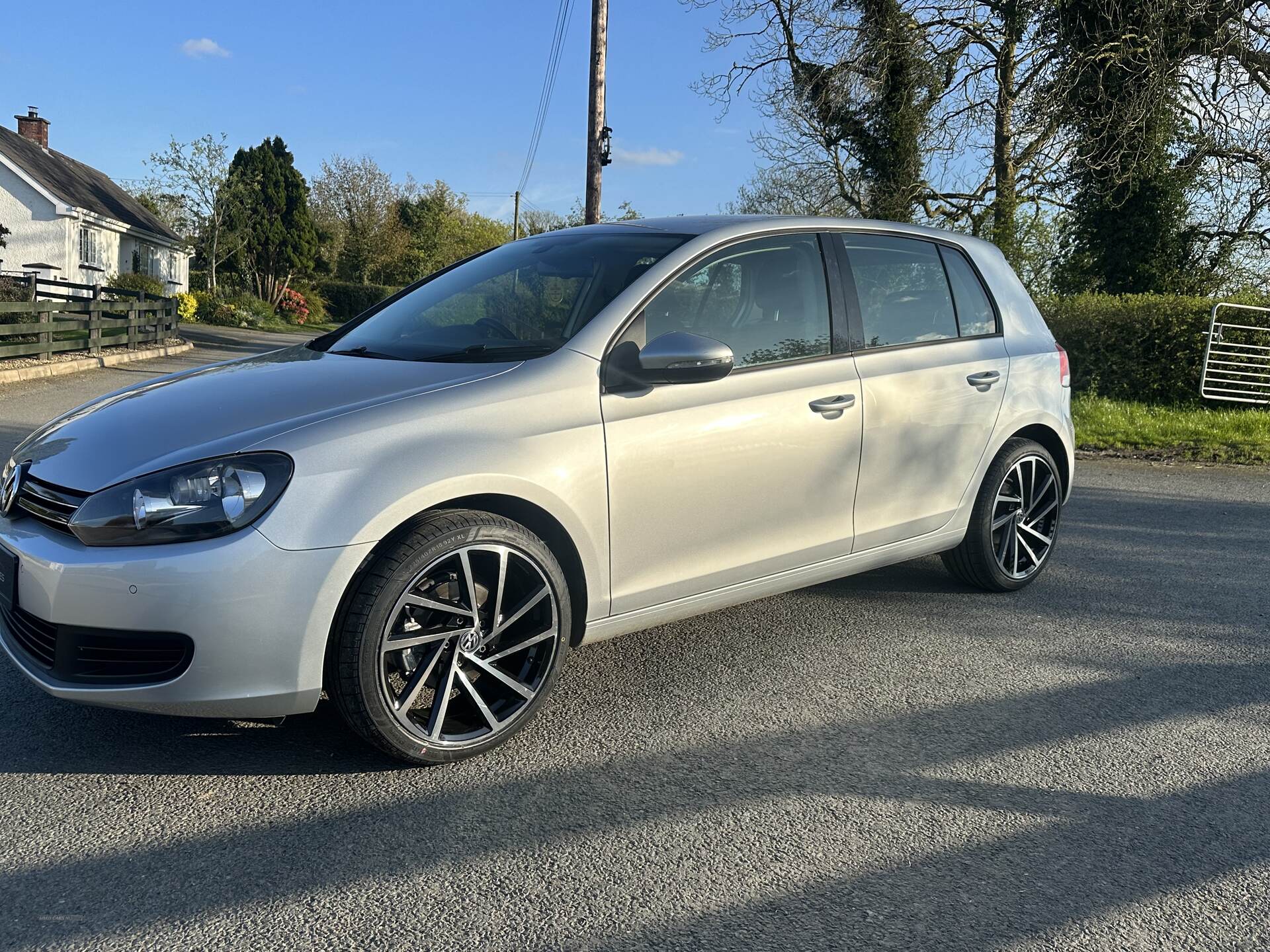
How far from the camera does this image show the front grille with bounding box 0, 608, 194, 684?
116 inches

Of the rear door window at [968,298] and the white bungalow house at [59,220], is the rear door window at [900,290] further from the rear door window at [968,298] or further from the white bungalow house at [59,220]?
the white bungalow house at [59,220]

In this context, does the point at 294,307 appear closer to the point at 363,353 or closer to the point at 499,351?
the point at 363,353

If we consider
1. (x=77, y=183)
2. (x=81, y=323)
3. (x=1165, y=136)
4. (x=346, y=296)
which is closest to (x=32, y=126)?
(x=77, y=183)

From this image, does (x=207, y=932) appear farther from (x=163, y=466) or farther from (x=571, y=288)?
(x=571, y=288)

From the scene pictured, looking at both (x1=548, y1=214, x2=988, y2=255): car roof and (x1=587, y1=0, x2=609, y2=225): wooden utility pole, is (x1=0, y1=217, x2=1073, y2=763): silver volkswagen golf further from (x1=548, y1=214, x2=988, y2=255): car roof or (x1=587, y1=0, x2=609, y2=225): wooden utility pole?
(x1=587, y1=0, x2=609, y2=225): wooden utility pole

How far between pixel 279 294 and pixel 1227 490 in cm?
4054

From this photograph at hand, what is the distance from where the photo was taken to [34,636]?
10.3ft

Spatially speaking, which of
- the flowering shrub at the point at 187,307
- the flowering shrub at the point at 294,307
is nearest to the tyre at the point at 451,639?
the flowering shrub at the point at 187,307

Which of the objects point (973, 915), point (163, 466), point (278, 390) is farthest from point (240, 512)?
point (973, 915)

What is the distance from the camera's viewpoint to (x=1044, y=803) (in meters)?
3.14

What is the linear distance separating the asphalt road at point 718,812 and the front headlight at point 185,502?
0.76 meters

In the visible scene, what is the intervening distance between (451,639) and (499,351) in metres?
1.04

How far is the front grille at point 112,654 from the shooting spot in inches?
116

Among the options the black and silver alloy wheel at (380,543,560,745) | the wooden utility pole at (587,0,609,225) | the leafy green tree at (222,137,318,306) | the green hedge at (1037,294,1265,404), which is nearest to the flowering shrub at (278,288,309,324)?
the leafy green tree at (222,137,318,306)
